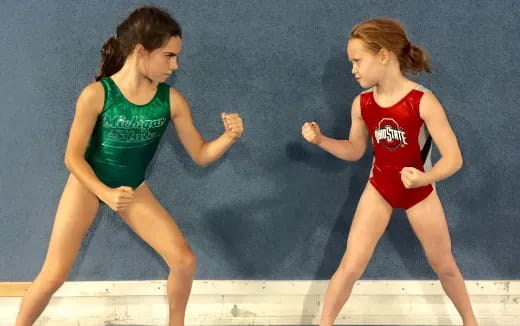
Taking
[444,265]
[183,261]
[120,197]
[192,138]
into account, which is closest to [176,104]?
[192,138]

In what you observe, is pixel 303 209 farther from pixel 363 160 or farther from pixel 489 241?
pixel 489 241

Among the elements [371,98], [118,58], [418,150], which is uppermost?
[118,58]

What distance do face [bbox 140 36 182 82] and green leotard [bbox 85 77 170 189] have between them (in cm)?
11

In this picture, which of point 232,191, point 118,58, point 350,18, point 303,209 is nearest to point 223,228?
point 232,191

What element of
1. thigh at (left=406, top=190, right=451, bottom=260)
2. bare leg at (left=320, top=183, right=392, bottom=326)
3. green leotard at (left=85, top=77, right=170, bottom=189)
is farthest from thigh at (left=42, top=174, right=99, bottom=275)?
thigh at (left=406, top=190, right=451, bottom=260)

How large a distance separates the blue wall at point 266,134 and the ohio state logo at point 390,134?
1.12 ft

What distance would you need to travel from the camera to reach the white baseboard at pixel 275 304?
2.63 metres

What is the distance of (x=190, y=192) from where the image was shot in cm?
256

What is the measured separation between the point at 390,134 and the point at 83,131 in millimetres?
1130

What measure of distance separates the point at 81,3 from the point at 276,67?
84cm

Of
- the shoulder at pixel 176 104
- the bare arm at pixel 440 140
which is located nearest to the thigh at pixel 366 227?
the bare arm at pixel 440 140

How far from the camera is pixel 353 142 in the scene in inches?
92.0

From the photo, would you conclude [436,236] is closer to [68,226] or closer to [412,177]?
[412,177]

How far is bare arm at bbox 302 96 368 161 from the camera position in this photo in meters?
2.27
